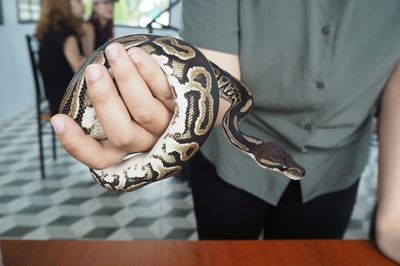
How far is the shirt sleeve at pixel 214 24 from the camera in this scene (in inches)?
40.3

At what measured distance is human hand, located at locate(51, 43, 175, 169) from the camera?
674mm

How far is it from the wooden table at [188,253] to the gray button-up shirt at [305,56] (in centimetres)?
24

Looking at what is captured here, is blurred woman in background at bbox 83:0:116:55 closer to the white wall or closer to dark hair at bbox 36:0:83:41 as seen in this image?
dark hair at bbox 36:0:83:41

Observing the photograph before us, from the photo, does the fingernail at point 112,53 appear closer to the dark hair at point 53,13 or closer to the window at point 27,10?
the dark hair at point 53,13

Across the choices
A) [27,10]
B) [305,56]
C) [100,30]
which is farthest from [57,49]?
[27,10]

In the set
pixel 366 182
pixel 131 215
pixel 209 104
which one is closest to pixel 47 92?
pixel 131 215

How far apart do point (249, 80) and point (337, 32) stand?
10.2 inches

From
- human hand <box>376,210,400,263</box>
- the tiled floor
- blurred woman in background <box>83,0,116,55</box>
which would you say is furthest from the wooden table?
blurred woman in background <box>83,0,116,55</box>

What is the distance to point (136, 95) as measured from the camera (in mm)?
710

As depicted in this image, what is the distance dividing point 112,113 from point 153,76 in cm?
10

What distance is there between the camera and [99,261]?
0.90 m

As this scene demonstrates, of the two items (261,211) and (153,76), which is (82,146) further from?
(261,211)

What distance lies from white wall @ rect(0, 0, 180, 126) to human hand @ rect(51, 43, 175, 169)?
14.1 ft

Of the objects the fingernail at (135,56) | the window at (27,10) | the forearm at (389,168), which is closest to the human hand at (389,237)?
the forearm at (389,168)
